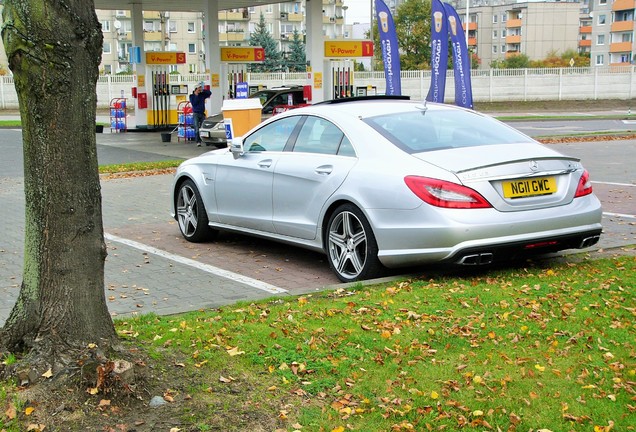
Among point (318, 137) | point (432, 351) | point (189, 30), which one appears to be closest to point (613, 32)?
point (189, 30)

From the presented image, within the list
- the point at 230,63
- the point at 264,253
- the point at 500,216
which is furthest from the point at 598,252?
the point at 230,63

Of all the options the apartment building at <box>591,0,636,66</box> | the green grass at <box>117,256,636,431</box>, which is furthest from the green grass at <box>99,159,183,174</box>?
the apartment building at <box>591,0,636,66</box>

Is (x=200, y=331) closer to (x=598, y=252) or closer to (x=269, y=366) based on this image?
(x=269, y=366)

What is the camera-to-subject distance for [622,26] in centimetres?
9706

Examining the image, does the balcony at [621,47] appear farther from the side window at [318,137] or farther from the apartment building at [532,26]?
the side window at [318,137]

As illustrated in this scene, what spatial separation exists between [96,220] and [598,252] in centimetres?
536

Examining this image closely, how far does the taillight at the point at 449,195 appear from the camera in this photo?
264 inches

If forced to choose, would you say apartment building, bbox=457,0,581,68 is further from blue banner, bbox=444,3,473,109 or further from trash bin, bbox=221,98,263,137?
trash bin, bbox=221,98,263,137

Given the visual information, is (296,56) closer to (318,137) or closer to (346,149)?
(318,137)

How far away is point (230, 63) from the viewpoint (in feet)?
94.2

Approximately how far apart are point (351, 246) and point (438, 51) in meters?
18.0

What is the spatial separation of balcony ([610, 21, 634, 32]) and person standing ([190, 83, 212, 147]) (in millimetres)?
81458

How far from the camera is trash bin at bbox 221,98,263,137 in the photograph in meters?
17.6

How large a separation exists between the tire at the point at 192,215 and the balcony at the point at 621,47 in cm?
9626
